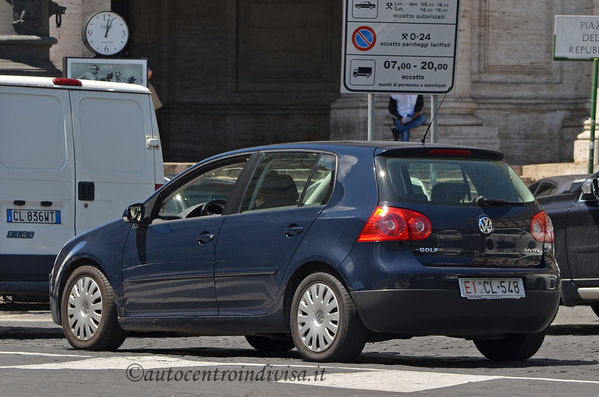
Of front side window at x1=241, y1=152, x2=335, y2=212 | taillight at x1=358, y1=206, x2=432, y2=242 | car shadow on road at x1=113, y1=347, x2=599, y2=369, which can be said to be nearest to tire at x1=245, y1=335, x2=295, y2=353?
car shadow on road at x1=113, y1=347, x2=599, y2=369

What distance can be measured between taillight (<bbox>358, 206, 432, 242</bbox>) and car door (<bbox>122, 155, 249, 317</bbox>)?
1275mm

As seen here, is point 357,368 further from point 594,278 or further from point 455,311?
point 594,278

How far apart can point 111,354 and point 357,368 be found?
2.14 m

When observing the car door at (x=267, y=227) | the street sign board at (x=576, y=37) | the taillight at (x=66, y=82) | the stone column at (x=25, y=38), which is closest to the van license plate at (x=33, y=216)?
the taillight at (x=66, y=82)

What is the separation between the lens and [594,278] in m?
13.3

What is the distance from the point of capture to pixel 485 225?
9586 millimetres

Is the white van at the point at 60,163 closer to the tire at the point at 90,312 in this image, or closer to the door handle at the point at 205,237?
the tire at the point at 90,312

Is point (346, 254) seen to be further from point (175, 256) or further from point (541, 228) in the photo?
point (175, 256)

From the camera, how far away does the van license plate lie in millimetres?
12719

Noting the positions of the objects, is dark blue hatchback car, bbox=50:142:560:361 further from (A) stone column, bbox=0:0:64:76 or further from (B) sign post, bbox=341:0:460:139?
(A) stone column, bbox=0:0:64:76

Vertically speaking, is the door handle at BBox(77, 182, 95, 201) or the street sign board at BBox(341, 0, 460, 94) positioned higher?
the street sign board at BBox(341, 0, 460, 94)

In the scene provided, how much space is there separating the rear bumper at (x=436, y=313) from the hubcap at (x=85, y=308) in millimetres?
2410

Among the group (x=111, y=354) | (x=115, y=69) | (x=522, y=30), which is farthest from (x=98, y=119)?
(x=522, y=30)

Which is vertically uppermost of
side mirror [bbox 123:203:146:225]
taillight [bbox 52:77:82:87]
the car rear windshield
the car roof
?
taillight [bbox 52:77:82:87]
